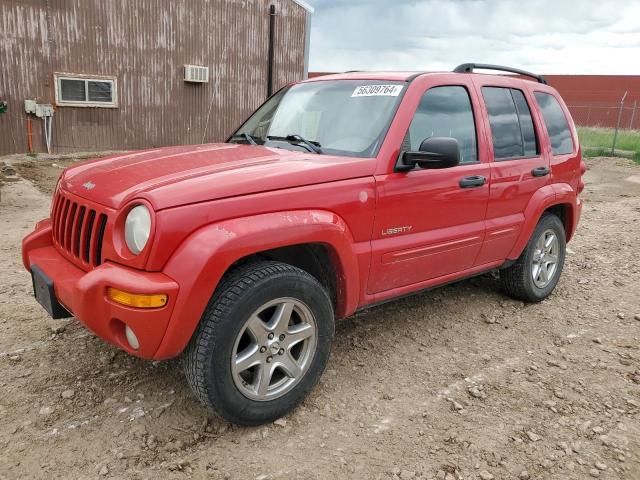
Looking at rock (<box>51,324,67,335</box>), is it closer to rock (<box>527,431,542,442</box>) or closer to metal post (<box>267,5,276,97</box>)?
rock (<box>527,431,542,442</box>)

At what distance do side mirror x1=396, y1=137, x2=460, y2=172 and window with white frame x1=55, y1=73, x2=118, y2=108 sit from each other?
11.8 meters

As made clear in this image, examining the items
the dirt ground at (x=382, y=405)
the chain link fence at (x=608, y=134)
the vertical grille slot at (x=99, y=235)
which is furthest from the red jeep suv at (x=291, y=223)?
the chain link fence at (x=608, y=134)

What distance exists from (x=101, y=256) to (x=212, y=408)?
2.96 ft

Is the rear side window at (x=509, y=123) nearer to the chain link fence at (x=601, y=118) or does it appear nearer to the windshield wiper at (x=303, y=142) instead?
the windshield wiper at (x=303, y=142)

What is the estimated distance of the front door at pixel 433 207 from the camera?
3191mm

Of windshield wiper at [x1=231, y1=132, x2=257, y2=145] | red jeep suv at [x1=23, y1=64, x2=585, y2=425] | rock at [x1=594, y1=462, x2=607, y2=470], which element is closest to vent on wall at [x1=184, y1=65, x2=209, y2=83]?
red jeep suv at [x1=23, y1=64, x2=585, y2=425]

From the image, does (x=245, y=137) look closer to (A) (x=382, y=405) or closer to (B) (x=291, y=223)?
(B) (x=291, y=223)

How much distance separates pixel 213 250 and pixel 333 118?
152 centimetres

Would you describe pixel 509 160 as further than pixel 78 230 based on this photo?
Yes

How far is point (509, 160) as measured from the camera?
4.02 metres

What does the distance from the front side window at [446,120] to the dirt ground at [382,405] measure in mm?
1373

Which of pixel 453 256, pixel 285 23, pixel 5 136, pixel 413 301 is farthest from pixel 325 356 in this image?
pixel 285 23

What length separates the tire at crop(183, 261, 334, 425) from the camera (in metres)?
2.51

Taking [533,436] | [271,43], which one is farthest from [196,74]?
[533,436]
